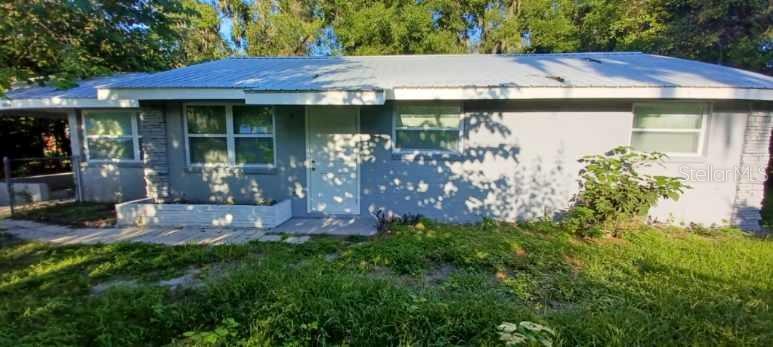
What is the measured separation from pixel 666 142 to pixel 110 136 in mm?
11960

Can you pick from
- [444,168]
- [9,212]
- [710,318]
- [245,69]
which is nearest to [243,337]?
[710,318]

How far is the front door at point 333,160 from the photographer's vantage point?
6.10 metres

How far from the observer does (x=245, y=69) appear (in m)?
7.04


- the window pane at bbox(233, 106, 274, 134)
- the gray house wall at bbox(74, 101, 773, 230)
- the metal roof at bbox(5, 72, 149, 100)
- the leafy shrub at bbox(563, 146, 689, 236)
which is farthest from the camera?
the metal roof at bbox(5, 72, 149, 100)

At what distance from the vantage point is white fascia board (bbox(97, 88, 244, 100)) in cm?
548

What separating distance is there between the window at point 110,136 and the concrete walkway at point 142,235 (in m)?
2.50

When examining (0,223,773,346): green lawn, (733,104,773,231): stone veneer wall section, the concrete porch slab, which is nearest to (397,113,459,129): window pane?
the concrete porch slab

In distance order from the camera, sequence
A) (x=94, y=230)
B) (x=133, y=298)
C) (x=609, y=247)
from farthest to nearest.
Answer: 1. (x=94, y=230)
2. (x=609, y=247)
3. (x=133, y=298)

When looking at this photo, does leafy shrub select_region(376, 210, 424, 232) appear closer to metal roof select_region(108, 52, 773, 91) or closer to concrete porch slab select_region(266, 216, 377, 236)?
concrete porch slab select_region(266, 216, 377, 236)

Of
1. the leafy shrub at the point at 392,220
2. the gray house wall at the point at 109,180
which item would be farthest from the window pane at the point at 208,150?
the leafy shrub at the point at 392,220

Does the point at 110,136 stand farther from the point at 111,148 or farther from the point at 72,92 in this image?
the point at 72,92

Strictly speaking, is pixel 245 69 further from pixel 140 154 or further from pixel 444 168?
pixel 444 168

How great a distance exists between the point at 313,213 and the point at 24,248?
4.13m

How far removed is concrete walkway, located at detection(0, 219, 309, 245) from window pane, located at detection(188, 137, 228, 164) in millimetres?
1474
